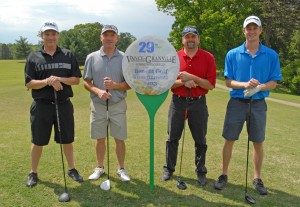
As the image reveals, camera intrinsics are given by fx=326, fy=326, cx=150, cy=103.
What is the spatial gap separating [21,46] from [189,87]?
83.4 m

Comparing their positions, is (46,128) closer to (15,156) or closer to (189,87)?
(15,156)

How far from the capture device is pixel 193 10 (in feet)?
107

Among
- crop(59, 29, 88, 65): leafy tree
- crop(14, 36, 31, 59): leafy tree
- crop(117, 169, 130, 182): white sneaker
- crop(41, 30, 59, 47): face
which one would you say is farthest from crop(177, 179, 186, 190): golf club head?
crop(14, 36, 31, 59): leafy tree

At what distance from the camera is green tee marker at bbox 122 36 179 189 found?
4.51m

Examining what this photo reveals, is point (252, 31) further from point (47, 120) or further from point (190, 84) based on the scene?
point (47, 120)

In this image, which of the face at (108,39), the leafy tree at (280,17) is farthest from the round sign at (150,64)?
the leafy tree at (280,17)

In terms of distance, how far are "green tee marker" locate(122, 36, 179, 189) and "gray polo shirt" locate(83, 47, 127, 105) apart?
1.06 ft

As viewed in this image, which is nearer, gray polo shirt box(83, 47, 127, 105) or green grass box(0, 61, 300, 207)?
green grass box(0, 61, 300, 207)

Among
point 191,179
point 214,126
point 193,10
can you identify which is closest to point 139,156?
point 191,179

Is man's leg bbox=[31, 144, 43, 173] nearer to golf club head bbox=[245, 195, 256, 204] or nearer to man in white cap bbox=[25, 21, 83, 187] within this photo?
man in white cap bbox=[25, 21, 83, 187]

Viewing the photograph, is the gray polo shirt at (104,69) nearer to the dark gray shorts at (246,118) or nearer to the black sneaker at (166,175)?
the black sneaker at (166,175)

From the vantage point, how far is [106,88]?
4770mm

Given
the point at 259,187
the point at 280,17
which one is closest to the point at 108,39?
the point at 259,187

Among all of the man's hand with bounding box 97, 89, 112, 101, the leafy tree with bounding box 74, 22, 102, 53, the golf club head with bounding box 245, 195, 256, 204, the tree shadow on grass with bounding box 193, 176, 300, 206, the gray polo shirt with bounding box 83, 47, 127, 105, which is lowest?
the tree shadow on grass with bounding box 193, 176, 300, 206
